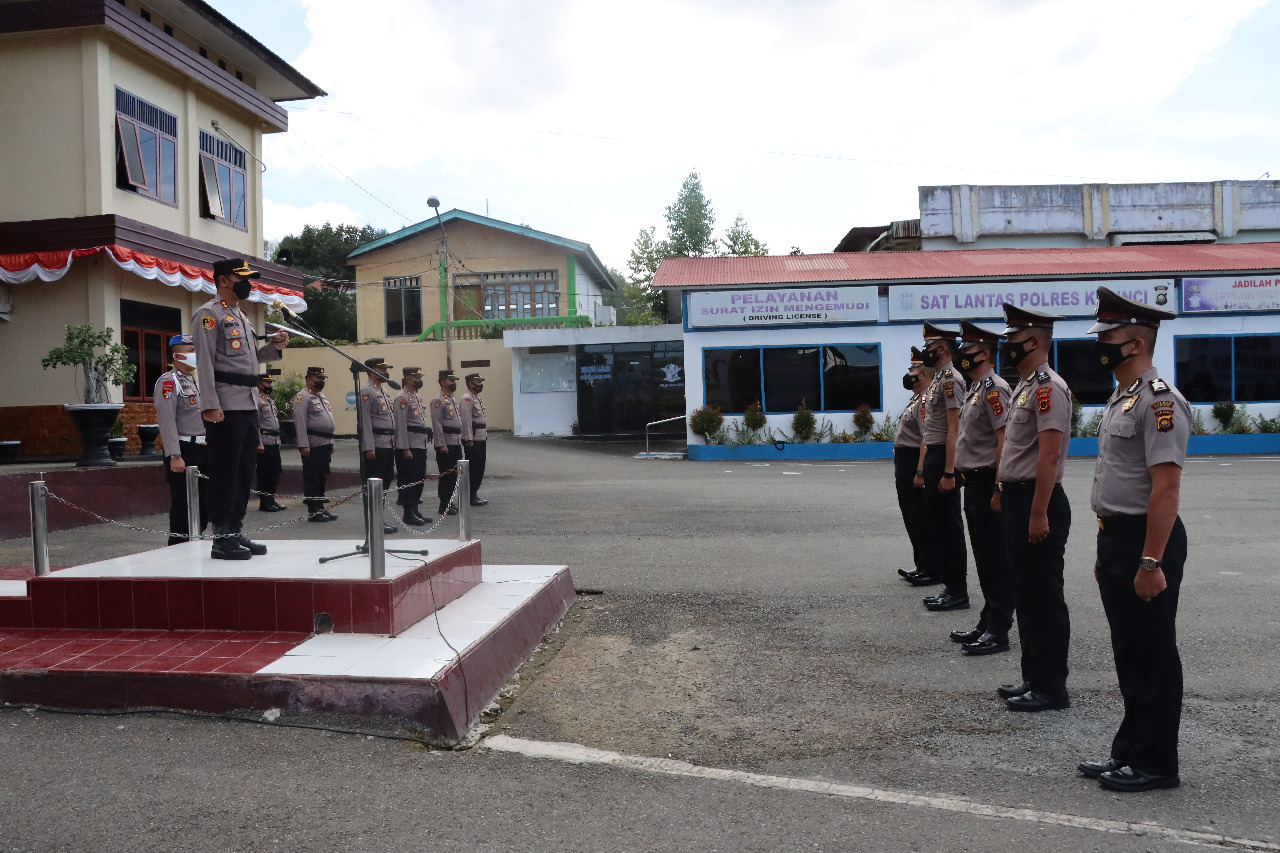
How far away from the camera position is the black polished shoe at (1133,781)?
3705mm

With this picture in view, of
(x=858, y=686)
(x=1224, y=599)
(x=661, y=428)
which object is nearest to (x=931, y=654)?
(x=858, y=686)

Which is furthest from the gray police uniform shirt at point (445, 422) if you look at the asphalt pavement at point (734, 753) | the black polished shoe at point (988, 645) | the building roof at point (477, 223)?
the building roof at point (477, 223)

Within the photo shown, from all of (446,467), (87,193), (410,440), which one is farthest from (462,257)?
(410,440)

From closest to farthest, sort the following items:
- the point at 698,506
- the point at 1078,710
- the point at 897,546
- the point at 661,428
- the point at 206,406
A: the point at 1078,710 → the point at 206,406 → the point at 897,546 → the point at 698,506 → the point at 661,428

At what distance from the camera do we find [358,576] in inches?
217

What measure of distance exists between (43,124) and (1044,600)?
18.1 metres

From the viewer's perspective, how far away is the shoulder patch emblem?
472cm

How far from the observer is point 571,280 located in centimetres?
3778

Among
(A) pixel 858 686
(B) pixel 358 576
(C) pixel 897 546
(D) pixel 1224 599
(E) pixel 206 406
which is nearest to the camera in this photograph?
(A) pixel 858 686

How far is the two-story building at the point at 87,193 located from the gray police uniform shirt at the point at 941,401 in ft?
46.7

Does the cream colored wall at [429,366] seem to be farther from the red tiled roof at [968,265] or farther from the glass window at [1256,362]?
the glass window at [1256,362]

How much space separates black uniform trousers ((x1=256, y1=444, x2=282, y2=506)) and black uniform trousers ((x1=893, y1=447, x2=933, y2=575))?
8559 millimetres

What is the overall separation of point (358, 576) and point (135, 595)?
126 centimetres

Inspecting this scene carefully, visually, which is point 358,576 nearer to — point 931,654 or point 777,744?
point 777,744
